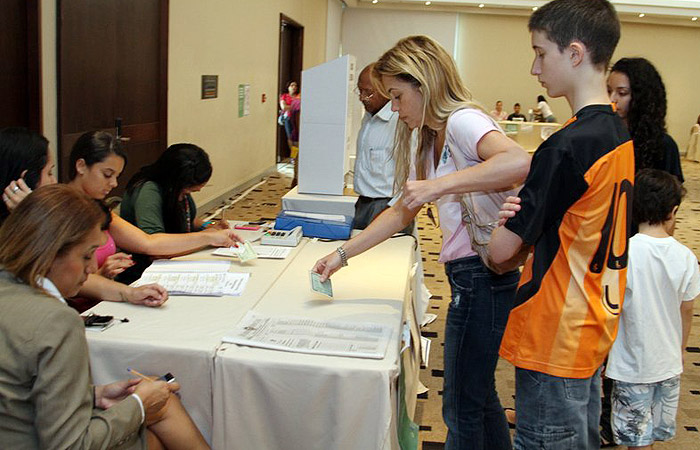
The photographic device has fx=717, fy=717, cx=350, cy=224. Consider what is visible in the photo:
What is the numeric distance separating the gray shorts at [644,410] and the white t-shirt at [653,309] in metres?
0.05

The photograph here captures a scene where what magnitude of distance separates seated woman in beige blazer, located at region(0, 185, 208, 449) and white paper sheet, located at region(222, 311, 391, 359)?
0.38 metres

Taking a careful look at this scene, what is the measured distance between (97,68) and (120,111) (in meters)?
0.45

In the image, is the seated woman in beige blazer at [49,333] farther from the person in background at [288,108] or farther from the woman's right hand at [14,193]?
the person in background at [288,108]

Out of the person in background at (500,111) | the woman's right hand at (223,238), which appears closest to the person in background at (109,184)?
the woman's right hand at (223,238)

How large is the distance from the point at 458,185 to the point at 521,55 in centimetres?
1514

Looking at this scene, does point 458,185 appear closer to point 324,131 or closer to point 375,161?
point 324,131

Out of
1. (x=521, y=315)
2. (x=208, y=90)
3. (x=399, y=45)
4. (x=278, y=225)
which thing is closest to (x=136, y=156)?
(x=208, y=90)

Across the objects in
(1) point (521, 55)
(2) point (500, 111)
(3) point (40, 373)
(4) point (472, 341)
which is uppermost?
(1) point (521, 55)

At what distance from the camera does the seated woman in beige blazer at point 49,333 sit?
1.37 meters

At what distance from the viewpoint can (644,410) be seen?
8.02ft

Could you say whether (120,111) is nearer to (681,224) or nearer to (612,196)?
(612,196)

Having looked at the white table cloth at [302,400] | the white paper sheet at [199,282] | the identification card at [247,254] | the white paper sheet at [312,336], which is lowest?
the white table cloth at [302,400]

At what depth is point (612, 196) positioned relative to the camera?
144cm

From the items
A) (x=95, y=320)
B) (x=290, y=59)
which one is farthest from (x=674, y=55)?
(x=95, y=320)
